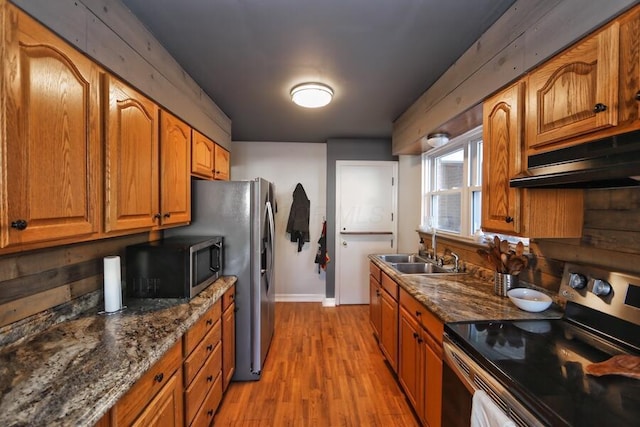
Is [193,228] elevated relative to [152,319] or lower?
elevated

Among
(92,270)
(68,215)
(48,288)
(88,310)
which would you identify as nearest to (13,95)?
(68,215)

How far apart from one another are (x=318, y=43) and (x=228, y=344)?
2.19 meters

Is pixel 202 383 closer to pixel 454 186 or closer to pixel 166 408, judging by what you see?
pixel 166 408

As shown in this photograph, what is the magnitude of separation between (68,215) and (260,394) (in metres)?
1.84

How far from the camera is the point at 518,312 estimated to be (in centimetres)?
146

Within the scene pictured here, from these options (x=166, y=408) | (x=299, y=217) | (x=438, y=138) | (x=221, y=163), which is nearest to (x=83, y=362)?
(x=166, y=408)

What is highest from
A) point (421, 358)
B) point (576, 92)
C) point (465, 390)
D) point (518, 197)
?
point (576, 92)

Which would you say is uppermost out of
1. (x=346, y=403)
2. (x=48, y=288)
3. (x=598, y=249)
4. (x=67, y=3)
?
(x=67, y=3)

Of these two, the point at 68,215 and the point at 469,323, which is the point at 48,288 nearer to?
the point at 68,215

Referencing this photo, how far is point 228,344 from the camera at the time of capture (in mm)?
2117

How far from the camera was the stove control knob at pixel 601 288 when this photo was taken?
47.2 inches

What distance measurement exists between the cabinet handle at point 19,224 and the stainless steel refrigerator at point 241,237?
4.46ft

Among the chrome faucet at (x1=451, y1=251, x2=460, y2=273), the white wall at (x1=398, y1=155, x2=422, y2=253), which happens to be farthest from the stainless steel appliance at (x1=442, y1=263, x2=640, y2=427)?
the white wall at (x1=398, y1=155, x2=422, y2=253)

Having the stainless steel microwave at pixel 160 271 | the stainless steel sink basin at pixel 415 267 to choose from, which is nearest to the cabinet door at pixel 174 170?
the stainless steel microwave at pixel 160 271
